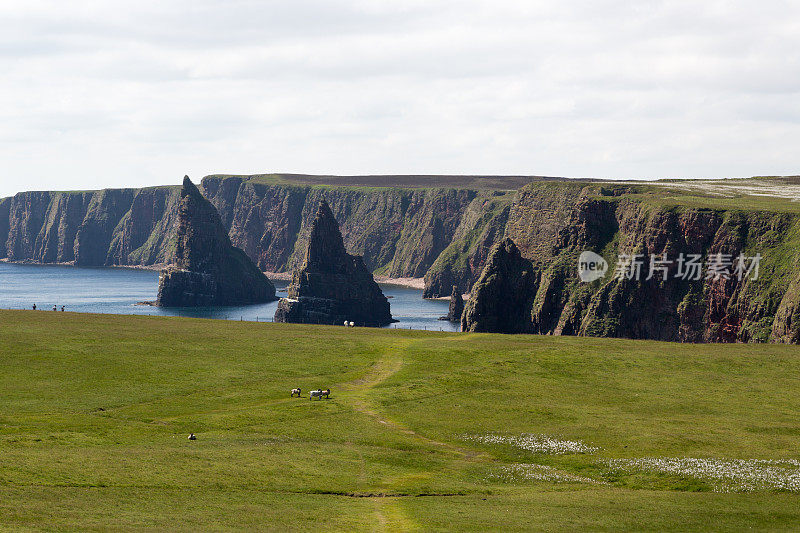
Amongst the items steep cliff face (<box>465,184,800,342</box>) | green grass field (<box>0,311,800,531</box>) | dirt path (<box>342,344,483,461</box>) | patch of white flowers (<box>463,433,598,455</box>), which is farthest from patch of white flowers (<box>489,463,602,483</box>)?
steep cliff face (<box>465,184,800,342</box>)

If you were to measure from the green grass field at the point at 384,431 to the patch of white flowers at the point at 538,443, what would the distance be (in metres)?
0.23

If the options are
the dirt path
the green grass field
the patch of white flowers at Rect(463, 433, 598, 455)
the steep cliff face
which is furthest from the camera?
the steep cliff face

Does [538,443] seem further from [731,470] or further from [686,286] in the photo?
[686,286]

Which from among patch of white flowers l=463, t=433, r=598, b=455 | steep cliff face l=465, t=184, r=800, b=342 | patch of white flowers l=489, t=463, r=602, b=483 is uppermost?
steep cliff face l=465, t=184, r=800, b=342

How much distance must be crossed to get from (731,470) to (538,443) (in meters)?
14.1

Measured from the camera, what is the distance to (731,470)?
58594mm

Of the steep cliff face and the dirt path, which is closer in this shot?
the dirt path

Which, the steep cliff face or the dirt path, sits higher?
the steep cliff face

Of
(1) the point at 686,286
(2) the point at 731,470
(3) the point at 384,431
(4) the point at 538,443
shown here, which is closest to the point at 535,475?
(4) the point at 538,443

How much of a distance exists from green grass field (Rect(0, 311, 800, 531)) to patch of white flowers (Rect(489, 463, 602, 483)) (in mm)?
254

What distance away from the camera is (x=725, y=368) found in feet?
314

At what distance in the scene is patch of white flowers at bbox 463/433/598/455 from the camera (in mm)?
64375

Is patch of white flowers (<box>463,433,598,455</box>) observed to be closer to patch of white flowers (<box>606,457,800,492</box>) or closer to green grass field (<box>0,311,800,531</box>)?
green grass field (<box>0,311,800,531</box>)

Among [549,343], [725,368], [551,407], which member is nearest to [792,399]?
[725,368]
